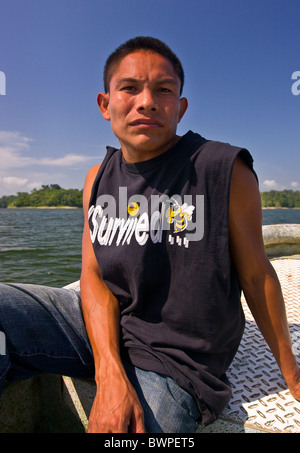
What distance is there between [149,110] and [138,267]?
0.63m

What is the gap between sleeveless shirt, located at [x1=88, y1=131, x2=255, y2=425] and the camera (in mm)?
1174

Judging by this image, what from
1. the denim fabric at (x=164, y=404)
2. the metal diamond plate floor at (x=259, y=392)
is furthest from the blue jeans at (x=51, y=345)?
the metal diamond plate floor at (x=259, y=392)

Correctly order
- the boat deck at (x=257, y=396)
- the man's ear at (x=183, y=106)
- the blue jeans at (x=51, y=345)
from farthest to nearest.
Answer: the man's ear at (x=183, y=106) < the boat deck at (x=257, y=396) < the blue jeans at (x=51, y=345)

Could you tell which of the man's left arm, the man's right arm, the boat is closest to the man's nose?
the man's left arm

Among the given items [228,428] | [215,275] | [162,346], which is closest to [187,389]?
[162,346]

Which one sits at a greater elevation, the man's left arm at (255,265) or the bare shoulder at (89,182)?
the bare shoulder at (89,182)

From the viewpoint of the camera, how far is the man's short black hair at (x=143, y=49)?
1.33 metres

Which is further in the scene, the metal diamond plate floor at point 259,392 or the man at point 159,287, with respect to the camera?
the metal diamond plate floor at point 259,392

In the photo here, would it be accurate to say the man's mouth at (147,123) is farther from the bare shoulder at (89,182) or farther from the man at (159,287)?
the bare shoulder at (89,182)

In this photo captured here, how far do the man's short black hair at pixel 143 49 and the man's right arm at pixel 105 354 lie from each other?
0.52m

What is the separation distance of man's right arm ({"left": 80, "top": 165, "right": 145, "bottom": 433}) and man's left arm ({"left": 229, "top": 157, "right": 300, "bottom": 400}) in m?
0.58

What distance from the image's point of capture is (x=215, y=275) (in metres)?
1.17

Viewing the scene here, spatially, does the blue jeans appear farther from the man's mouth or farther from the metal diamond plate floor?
the man's mouth
